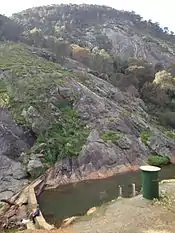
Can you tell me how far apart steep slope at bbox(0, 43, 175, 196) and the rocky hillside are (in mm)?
79

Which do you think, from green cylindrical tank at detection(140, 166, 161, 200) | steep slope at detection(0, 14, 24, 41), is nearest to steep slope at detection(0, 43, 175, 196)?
green cylindrical tank at detection(140, 166, 161, 200)

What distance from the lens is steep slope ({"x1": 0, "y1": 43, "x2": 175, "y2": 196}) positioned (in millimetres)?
32094

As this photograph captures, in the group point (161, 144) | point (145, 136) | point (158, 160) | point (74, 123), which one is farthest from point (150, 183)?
point (161, 144)

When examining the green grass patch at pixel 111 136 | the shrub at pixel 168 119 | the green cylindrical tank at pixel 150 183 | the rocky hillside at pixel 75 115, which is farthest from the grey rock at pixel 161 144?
the green cylindrical tank at pixel 150 183

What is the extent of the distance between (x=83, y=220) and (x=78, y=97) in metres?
26.0

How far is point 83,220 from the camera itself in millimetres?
14906

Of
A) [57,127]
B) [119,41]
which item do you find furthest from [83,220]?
[119,41]

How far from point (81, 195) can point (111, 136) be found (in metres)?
11.1

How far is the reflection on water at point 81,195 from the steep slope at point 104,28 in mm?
53645

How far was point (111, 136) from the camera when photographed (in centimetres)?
3653

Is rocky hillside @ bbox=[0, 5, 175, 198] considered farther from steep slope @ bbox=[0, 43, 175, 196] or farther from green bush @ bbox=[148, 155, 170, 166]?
green bush @ bbox=[148, 155, 170, 166]

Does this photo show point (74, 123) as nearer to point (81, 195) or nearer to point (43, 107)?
point (43, 107)

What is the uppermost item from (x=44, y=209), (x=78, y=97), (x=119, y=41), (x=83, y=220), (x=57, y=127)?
(x=119, y=41)

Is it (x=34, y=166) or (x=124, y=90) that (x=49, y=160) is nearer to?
(x=34, y=166)
